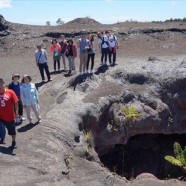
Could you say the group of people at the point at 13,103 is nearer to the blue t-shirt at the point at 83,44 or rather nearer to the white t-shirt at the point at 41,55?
the white t-shirt at the point at 41,55

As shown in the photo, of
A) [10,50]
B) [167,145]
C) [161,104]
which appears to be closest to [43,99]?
[161,104]

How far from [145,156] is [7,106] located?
11.5 meters

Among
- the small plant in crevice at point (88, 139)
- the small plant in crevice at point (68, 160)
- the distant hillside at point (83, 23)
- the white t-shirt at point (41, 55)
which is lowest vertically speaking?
the small plant in crevice at point (88, 139)

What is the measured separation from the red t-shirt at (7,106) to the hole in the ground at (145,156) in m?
8.74

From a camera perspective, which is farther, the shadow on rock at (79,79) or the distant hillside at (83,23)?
the distant hillside at (83,23)

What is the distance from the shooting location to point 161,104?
20.7 m

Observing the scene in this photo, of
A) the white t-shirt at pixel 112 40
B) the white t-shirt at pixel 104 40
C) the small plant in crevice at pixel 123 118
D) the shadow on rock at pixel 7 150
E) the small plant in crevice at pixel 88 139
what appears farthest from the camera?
the white t-shirt at pixel 112 40

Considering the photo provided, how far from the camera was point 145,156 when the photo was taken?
2208cm

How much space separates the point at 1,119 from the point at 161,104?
1026cm

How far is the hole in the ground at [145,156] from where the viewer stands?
2095 cm

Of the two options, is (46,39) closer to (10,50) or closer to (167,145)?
(10,50)

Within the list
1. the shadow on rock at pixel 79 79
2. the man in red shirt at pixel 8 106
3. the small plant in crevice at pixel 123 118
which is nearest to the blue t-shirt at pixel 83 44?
the shadow on rock at pixel 79 79

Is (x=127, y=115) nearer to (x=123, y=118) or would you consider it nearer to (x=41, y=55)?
(x=123, y=118)

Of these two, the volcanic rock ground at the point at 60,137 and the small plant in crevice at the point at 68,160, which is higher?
the volcanic rock ground at the point at 60,137
